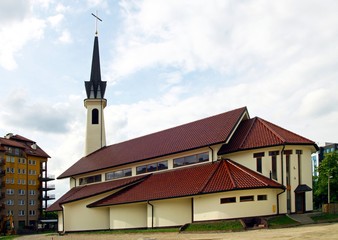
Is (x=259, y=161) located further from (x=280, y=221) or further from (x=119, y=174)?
(x=119, y=174)

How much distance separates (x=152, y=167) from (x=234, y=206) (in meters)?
12.4

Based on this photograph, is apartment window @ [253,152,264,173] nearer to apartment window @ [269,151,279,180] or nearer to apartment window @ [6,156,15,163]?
apartment window @ [269,151,279,180]

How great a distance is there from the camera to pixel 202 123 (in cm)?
4322

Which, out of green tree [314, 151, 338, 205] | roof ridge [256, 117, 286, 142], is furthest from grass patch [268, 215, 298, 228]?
green tree [314, 151, 338, 205]

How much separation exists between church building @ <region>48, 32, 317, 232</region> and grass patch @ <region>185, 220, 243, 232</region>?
690 millimetres

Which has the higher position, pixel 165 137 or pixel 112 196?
pixel 165 137

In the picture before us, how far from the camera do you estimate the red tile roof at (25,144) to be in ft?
274

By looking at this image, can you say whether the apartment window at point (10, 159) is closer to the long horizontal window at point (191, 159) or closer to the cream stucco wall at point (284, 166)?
the long horizontal window at point (191, 159)

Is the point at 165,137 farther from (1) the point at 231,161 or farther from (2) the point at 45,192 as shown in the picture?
(2) the point at 45,192

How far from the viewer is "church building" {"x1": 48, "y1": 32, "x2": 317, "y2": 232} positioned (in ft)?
108

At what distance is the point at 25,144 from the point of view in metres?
89.5

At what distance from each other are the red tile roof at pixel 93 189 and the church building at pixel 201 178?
0.17 meters

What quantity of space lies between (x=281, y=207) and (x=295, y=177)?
2.71 m

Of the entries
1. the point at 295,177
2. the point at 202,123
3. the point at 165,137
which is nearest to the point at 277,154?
the point at 295,177
